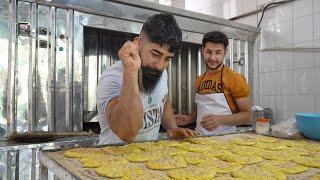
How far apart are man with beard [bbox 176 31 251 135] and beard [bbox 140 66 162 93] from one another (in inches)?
23.5

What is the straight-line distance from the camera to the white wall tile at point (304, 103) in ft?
8.44

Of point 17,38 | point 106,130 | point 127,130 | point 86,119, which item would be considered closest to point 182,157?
point 127,130

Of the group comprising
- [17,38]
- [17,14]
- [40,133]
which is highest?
[17,14]

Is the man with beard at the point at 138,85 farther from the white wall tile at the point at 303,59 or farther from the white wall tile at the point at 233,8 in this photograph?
the white wall tile at the point at 233,8

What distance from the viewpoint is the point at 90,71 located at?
8.13 ft

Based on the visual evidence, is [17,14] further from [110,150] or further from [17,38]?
[110,150]

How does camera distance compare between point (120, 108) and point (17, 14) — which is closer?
point (120, 108)

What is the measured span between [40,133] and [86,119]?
0.68 metres

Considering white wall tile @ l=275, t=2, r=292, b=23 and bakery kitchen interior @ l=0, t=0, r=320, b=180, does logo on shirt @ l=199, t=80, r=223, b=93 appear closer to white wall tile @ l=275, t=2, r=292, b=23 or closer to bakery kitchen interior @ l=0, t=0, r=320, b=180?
bakery kitchen interior @ l=0, t=0, r=320, b=180

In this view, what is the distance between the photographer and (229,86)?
82.1 inches

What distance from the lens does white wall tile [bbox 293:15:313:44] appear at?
8.42 ft

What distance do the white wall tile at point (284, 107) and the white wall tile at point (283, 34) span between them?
0.53m

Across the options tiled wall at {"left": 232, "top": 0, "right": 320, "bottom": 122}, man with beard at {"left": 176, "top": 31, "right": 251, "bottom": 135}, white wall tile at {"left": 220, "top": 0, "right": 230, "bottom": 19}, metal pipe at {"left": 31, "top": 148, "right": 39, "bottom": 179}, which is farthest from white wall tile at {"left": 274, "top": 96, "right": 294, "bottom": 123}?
metal pipe at {"left": 31, "top": 148, "right": 39, "bottom": 179}

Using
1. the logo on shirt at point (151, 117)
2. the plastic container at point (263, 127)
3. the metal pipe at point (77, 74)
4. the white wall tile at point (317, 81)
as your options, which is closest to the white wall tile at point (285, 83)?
the white wall tile at point (317, 81)
